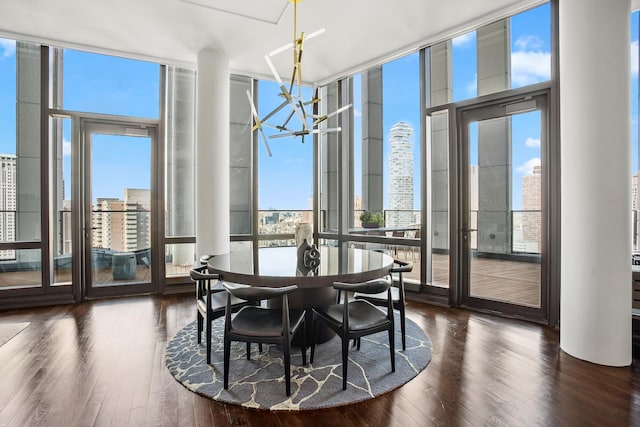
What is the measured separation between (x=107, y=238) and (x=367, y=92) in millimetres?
4346

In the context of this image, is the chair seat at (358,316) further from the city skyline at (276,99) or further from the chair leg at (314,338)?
the city skyline at (276,99)

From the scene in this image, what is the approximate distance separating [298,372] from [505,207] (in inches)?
116

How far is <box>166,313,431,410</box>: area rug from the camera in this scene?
225 centimetres

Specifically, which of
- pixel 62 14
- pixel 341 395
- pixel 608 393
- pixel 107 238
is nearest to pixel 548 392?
pixel 608 393

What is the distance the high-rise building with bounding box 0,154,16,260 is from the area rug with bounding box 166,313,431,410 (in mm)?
2842

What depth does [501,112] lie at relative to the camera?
3.99 m

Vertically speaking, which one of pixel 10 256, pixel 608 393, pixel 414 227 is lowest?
pixel 608 393

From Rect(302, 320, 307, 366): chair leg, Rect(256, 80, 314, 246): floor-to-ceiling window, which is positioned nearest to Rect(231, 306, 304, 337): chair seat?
Rect(302, 320, 307, 366): chair leg

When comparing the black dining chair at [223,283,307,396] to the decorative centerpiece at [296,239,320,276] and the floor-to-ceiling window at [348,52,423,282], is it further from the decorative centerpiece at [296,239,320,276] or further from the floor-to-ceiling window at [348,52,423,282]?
the floor-to-ceiling window at [348,52,423,282]

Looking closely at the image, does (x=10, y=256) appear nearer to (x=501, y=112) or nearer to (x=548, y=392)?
(x=548, y=392)

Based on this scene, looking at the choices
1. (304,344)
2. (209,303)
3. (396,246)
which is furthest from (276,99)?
(304,344)

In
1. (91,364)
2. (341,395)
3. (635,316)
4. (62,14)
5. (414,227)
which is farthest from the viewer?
(414,227)

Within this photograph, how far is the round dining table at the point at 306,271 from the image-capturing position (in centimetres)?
245

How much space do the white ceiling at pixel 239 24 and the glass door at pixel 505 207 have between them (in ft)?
3.79
